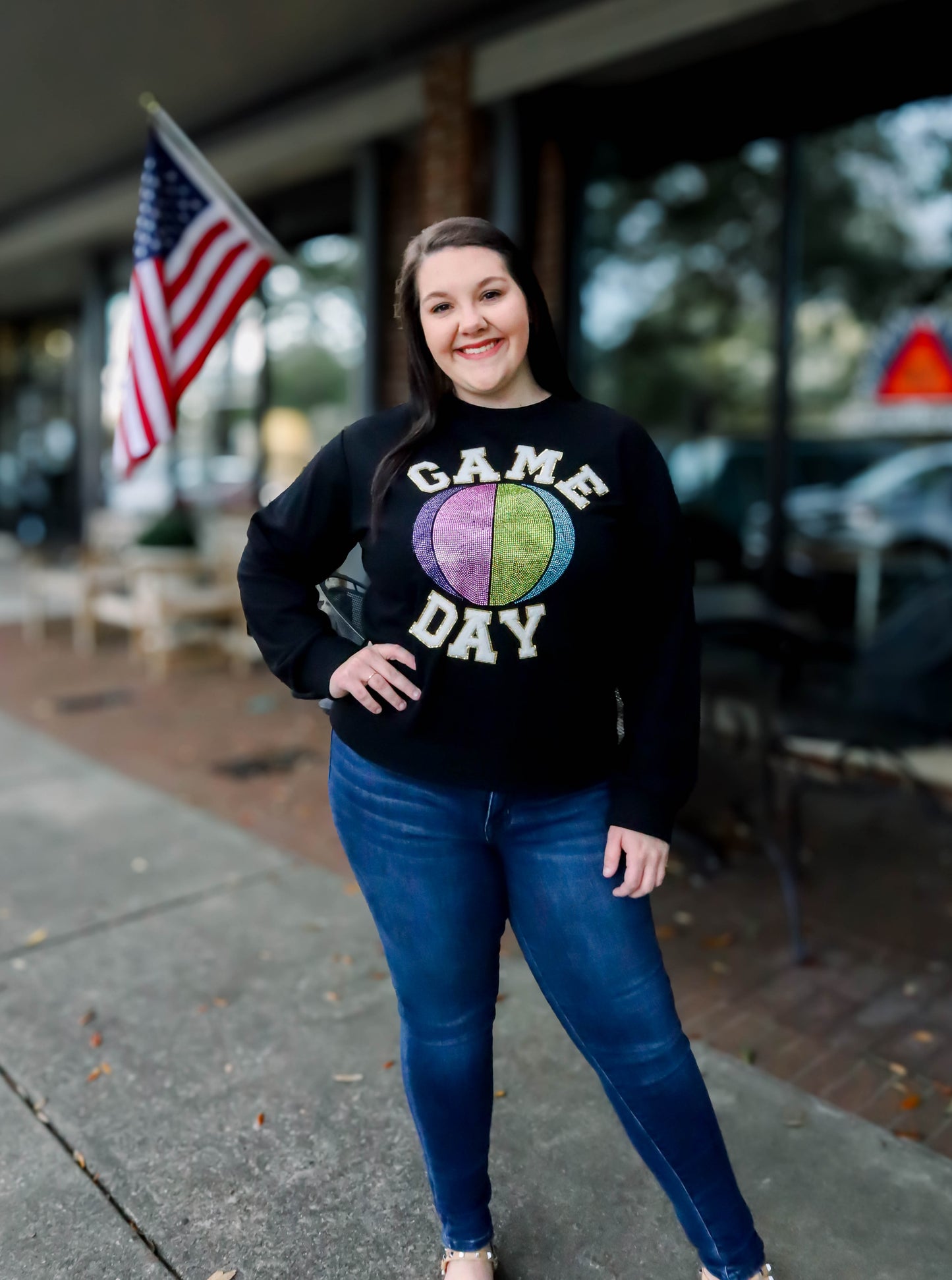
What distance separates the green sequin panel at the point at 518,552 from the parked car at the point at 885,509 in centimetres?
754

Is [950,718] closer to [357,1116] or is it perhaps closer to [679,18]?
[357,1116]

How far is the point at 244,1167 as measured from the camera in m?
2.32

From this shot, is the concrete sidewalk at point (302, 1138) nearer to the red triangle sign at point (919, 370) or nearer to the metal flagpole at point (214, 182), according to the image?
the metal flagpole at point (214, 182)

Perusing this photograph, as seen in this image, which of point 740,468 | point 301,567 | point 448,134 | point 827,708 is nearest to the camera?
point 301,567

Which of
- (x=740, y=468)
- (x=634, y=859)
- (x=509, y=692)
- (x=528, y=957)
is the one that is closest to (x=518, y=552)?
(x=509, y=692)

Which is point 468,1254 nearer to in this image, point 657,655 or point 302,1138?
point 302,1138

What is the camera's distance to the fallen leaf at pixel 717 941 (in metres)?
3.40

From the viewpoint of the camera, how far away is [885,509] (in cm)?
967

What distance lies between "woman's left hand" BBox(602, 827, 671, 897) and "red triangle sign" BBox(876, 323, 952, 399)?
944 cm

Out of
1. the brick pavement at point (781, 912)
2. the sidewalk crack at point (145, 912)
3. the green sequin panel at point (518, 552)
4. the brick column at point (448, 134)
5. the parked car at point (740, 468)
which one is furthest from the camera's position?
the parked car at point (740, 468)

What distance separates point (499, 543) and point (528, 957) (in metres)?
0.70

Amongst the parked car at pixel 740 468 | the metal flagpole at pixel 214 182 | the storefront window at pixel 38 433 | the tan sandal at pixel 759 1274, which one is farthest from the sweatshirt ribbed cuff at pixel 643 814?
the storefront window at pixel 38 433

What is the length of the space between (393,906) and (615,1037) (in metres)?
0.40

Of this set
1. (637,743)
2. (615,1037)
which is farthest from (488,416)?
(615,1037)
